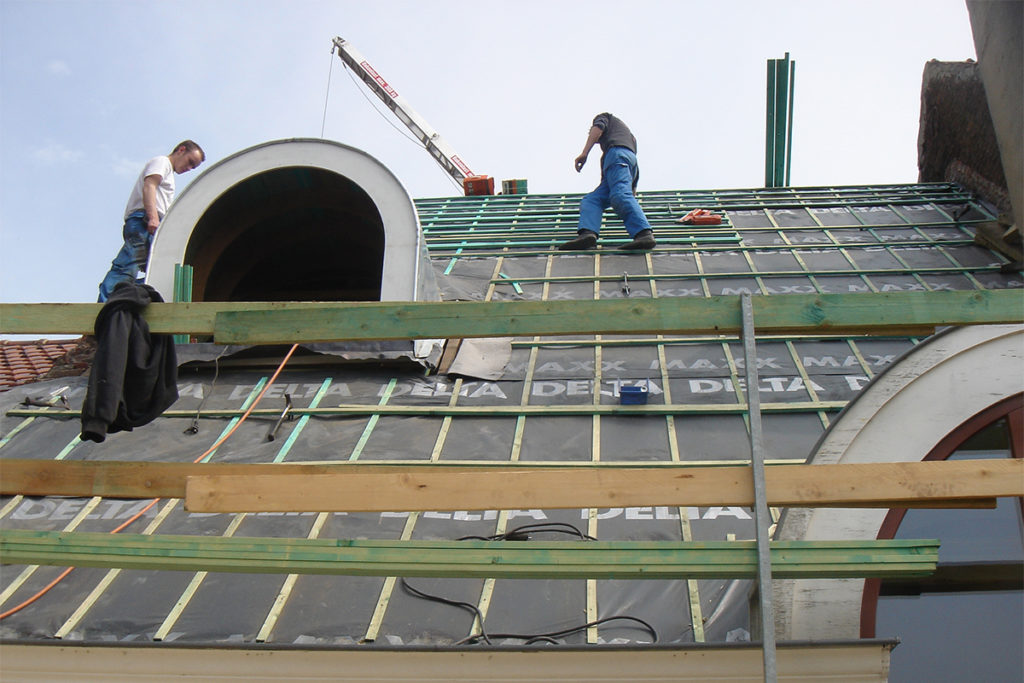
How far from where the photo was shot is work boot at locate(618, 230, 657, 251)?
775 cm

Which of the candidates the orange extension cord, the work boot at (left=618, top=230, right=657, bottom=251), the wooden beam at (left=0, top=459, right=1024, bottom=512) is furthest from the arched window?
the work boot at (left=618, top=230, right=657, bottom=251)

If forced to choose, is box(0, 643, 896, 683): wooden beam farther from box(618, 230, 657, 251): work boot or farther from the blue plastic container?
box(618, 230, 657, 251): work boot

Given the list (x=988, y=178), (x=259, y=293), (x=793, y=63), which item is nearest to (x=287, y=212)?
(x=259, y=293)

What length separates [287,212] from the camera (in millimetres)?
6969

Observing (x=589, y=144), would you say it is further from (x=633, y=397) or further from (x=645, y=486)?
(x=645, y=486)

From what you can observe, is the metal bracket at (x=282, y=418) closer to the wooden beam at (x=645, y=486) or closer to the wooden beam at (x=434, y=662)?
the wooden beam at (x=434, y=662)

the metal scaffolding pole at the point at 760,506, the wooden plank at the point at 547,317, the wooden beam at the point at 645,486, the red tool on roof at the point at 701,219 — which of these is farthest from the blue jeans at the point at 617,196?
the wooden beam at the point at 645,486

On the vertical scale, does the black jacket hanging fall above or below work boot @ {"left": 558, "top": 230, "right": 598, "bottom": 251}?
below

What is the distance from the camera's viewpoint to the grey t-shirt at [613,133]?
28.1ft

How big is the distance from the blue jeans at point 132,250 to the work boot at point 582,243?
374cm

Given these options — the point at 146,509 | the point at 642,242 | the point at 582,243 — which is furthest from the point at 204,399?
the point at 642,242

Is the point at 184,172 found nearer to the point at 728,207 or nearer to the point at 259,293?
the point at 259,293

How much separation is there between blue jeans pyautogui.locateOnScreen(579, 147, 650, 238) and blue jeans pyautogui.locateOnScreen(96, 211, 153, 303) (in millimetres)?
3973

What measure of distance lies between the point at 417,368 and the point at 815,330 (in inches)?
123
